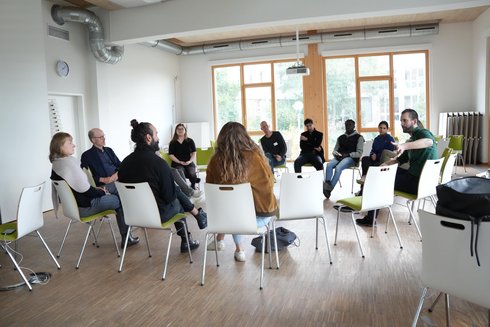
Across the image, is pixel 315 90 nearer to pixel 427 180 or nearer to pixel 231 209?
pixel 427 180

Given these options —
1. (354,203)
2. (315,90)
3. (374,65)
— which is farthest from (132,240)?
(374,65)

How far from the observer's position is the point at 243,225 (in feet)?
11.8

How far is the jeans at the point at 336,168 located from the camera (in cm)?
710

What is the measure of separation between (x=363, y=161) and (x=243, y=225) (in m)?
3.67

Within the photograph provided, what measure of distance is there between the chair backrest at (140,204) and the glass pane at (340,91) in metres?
8.98

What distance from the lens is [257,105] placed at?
12805mm

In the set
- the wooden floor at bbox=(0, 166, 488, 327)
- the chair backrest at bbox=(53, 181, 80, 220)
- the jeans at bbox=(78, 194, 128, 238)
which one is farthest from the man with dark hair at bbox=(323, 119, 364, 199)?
the chair backrest at bbox=(53, 181, 80, 220)

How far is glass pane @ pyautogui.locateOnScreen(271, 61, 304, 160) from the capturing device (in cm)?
1235

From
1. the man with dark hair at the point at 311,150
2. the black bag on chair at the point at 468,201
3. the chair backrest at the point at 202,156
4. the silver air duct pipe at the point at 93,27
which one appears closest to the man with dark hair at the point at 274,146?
the man with dark hair at the point at 311,150

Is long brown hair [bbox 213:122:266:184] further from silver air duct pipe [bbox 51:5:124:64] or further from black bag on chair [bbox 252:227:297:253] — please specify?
silver air duct pipe [bbox 51:5:124:64]

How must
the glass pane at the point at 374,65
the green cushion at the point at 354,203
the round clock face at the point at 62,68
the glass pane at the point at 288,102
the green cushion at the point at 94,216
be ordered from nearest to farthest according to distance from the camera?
the green cushion at the point at 354,203
the green cushion at the point at 94,216
the round clock face at the point at 62,68
the glass pane at the point at 374,65
the glass pane at the point at 288,102

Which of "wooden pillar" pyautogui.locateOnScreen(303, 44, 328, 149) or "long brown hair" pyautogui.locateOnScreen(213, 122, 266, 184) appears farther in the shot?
"wooden pillar" pyautogui.locateOnScreen(303, 44, 328, 149)

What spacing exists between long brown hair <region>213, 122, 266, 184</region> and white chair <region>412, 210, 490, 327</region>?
1.75m

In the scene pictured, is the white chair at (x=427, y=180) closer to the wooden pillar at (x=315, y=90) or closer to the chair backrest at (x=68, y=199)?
the chair backrest at (x=68, y=199)
